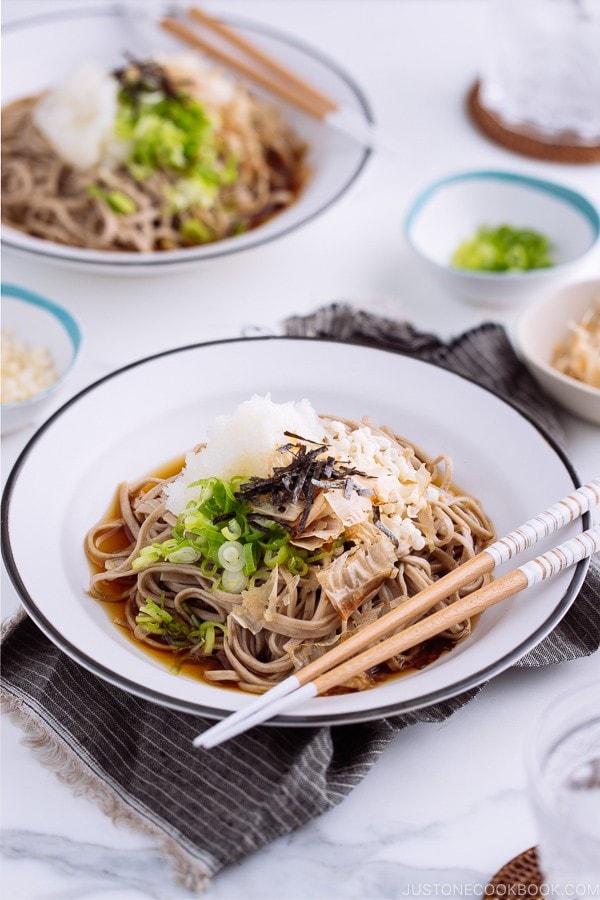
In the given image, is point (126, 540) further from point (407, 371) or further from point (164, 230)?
point (164, 230)

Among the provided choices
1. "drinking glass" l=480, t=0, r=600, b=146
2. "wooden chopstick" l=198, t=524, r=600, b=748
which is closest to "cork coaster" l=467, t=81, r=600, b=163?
"drinking glass" l=480, t=0, r=600, b=146

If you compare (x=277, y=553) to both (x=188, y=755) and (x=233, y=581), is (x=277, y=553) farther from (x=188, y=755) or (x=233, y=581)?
(x=188, y=755)

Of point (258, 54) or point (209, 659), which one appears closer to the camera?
point (209, 659)

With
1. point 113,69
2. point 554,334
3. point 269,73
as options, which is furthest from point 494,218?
point 113,69

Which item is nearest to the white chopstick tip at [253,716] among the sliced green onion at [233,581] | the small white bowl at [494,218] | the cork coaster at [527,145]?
the sliced green onion at [233,581]

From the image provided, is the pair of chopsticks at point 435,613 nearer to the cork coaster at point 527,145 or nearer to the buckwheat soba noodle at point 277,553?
the buckwheat soba noodle at point 277,553

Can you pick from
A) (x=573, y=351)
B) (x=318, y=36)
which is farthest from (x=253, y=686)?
(x=318, y=36)
